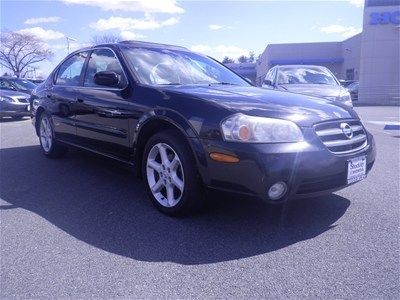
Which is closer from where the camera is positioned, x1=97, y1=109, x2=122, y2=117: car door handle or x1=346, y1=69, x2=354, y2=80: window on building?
x1=97, y1=109, x2=122, y2=117: car door handle

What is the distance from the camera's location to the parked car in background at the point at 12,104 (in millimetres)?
12812

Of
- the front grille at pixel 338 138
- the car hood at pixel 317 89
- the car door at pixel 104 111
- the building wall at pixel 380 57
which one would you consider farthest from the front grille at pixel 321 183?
the building wall at pixel 380 57

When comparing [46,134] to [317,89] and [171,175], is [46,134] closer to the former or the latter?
[171,175]

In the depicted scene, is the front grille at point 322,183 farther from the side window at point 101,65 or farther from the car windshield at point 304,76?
the car windshield at point 304,76

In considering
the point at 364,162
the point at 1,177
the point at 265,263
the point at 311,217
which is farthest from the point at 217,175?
the point at 1,177

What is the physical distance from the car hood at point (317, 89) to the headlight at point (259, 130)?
5.73 m

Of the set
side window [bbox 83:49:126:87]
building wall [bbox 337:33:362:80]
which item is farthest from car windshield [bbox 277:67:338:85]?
building wall [bbox 337:33:362:80]

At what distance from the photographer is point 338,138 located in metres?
3.42

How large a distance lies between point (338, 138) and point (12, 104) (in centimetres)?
1191

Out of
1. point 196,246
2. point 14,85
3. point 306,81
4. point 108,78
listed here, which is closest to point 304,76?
point 306,81

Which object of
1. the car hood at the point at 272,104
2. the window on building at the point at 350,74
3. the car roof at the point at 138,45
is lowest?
the window on building at the point at 350,74

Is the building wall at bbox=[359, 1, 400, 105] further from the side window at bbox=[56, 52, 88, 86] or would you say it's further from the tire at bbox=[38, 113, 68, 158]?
the side window at bbox=[56, 52, 88, 86]

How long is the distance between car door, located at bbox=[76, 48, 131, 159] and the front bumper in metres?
1.28

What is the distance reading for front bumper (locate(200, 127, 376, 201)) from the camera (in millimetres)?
3045
